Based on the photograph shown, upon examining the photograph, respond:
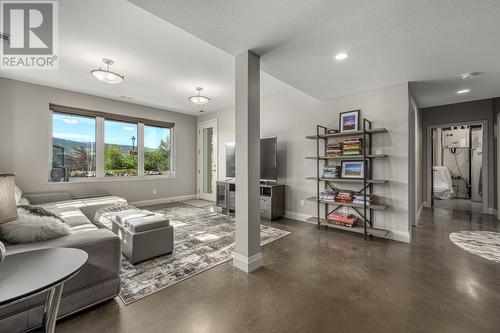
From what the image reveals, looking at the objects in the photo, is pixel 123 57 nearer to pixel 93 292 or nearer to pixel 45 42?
pixel 45 42

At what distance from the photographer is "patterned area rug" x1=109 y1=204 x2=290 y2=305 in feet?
6.43

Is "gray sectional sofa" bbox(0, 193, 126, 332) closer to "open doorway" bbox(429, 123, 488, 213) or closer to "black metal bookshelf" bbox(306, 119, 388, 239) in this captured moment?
"black metal bookshelf" bbox(306, 119, 388, 239)

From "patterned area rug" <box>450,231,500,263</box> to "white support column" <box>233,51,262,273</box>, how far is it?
2900mm

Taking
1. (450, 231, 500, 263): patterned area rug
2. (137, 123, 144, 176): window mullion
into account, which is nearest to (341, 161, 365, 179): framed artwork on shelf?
(450, 231, 500, 263): patterned area rug

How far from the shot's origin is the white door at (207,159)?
6238mm

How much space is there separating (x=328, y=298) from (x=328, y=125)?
9.87 feet

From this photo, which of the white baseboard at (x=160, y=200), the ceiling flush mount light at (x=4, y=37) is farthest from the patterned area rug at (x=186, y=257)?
the ceiling flush mount light at (x=4, y=37)

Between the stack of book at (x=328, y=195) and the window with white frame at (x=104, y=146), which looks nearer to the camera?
the stack of book at (x=328, y=195)

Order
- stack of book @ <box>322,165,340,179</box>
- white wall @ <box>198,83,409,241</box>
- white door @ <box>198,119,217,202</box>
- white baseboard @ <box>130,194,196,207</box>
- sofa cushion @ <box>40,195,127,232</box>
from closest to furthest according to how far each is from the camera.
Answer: sofa cushion @ <box>40,195,127,232</box>
white wall @ <box>198,83,409,241</box>
stack of book @ <box>322,165,340,179</box>
white baseboard @ <box>130,194,196,207</box>
white door @ <box>198,119,217,202</box>

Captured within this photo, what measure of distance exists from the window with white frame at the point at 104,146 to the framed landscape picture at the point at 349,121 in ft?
15.4

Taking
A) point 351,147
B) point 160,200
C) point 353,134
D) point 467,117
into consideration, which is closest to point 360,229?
point 351,147

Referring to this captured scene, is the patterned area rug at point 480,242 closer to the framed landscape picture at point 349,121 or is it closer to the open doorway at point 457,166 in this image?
the framed landscape picture at point 349,121

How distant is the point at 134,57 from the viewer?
3.01m

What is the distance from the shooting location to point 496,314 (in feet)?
5.26
